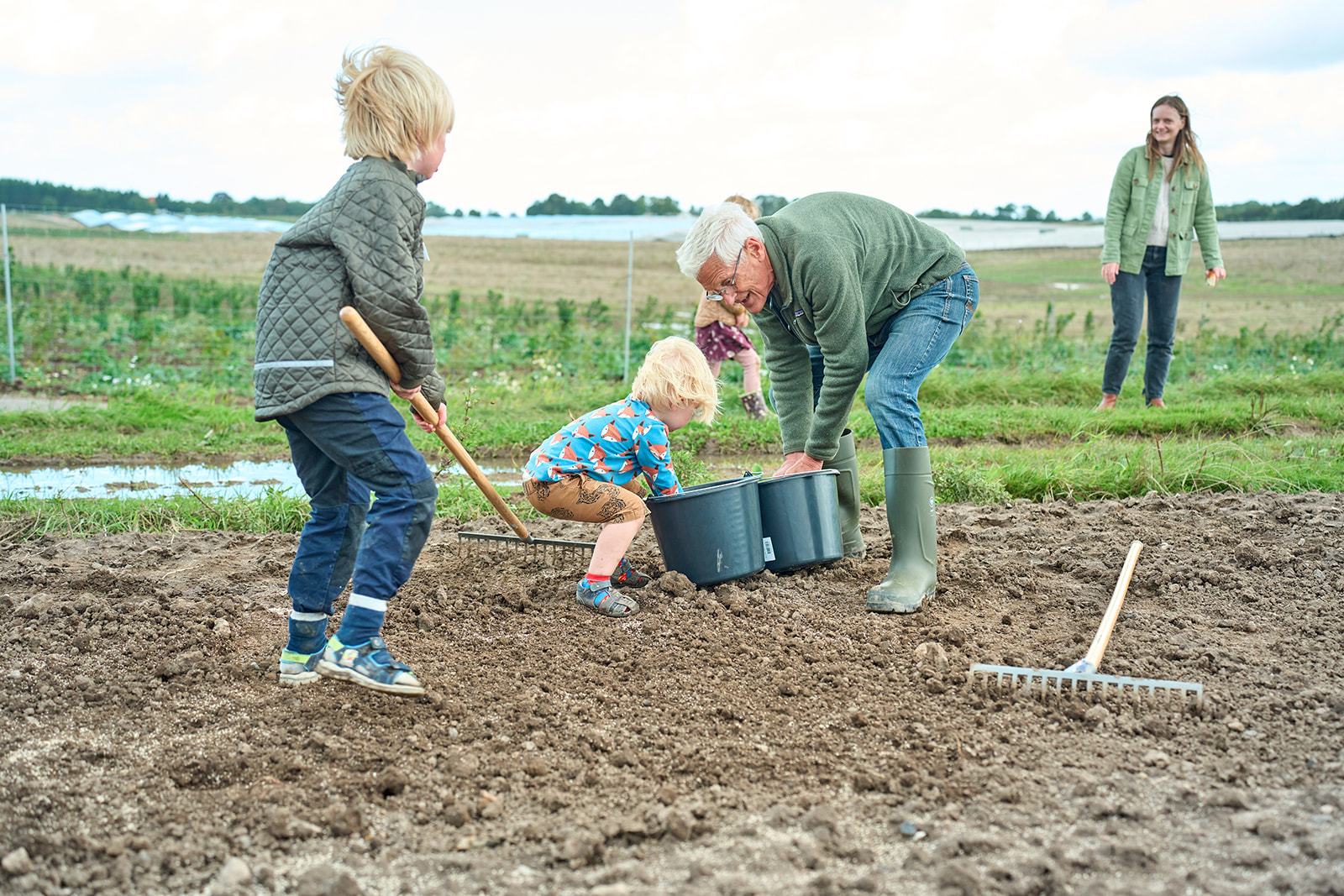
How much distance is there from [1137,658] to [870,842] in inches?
55.4

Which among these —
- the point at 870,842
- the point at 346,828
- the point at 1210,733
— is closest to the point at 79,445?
the point at 346,828

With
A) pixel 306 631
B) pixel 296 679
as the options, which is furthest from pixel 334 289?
pixel 296 679

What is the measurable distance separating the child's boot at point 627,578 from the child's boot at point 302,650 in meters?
1.22

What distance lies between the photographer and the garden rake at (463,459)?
2510mm

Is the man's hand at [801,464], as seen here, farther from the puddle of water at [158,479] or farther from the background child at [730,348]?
the background child at [730,348]

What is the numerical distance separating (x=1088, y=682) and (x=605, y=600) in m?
1.57

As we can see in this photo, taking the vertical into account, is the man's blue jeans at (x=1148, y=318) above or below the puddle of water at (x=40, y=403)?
above

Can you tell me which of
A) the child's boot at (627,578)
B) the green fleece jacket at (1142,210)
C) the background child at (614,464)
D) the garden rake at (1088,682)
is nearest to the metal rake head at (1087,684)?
the garden rake at (1088,682)

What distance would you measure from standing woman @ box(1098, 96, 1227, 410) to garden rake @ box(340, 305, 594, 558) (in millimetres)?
4735

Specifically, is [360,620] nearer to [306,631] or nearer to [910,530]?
[306,631]

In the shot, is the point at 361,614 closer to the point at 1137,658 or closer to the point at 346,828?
the point at 346,828

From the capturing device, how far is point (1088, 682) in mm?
2689

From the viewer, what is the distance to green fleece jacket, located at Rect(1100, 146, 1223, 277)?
696cm

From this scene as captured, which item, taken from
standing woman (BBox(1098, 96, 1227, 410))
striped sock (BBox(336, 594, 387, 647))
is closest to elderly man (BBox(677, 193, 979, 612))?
striped sock (BBox(336, 594, 387, 647))
